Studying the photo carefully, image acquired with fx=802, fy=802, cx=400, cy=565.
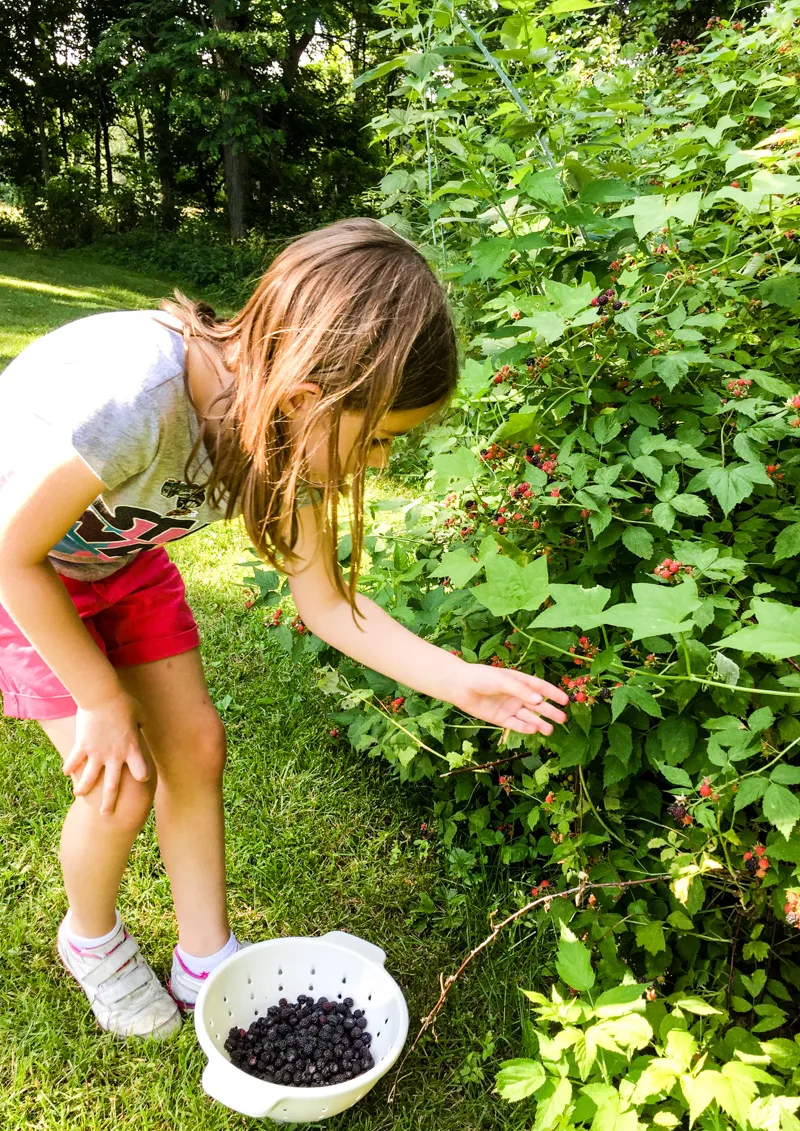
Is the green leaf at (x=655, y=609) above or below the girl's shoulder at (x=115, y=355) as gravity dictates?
below

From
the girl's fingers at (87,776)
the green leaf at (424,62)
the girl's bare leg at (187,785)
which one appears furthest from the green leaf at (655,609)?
the green leaf at (424,62)

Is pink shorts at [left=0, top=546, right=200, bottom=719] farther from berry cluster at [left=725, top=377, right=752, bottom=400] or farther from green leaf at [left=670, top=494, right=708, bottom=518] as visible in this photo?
berry cluster at [left=725, top=377, right=752, bottom=400]

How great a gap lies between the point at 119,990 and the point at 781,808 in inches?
46.2

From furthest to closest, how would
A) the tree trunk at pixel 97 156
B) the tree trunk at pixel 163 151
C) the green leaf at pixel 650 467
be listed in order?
the tree trunk at pixel 97 156 → the tree trunk at pixel 163 151 → the green leaf at pixel 650 467

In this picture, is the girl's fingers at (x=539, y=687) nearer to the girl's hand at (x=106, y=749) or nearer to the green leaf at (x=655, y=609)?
the green leaf at (x=655, y=609)

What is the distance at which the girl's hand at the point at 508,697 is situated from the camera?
1207 millimetres

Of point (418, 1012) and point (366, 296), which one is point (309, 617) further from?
point (418, 1012)

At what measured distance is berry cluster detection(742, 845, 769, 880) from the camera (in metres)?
1.08

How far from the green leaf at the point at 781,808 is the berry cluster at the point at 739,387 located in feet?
2.10

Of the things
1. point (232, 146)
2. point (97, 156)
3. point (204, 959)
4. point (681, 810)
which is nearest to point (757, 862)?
point (681, 810)

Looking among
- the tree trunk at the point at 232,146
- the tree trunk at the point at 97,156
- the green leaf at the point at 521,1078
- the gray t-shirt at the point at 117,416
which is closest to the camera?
the green leaf at the point at 521,1078

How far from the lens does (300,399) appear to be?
114 centimetres

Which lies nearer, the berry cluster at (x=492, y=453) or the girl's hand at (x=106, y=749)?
the girl's hand at (x=106, y=749)

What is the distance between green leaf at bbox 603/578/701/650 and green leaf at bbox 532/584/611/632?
34mm
